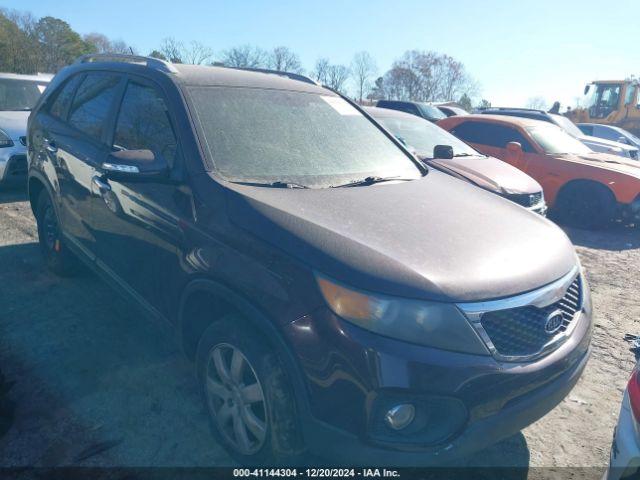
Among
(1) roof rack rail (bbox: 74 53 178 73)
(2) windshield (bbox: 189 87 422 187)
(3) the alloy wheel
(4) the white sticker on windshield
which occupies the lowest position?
(3) the alloy wheel

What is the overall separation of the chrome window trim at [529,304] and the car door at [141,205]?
4.76ft

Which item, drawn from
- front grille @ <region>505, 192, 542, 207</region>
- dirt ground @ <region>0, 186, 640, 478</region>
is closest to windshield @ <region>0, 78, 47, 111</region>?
dirt ground @ <region>0, 186, 640, 478</region>

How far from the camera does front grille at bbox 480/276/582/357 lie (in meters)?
1.88

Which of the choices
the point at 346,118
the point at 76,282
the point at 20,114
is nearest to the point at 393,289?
the point at 346,118

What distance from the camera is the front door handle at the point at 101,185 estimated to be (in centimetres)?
Result: 300

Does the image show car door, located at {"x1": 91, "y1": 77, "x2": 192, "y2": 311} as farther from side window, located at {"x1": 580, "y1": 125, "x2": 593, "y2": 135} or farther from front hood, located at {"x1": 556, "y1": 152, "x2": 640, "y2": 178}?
side window, located at {"x1": 580, "y1": 125, "x2": 593, "y2": 135}

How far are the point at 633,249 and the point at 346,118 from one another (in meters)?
5.23

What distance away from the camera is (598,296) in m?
4.78

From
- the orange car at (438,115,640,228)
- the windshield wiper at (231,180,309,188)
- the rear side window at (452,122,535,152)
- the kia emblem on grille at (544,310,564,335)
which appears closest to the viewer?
Answer: the kia emblem on grille at (544,310,564,335)

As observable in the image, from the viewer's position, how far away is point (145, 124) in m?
2.86

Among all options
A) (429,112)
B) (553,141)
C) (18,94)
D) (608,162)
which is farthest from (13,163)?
(429,112)

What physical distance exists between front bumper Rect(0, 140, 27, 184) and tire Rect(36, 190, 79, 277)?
2.75 meters

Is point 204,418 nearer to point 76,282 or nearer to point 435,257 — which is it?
point 435,257

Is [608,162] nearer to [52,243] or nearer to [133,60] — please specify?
[133,60]
